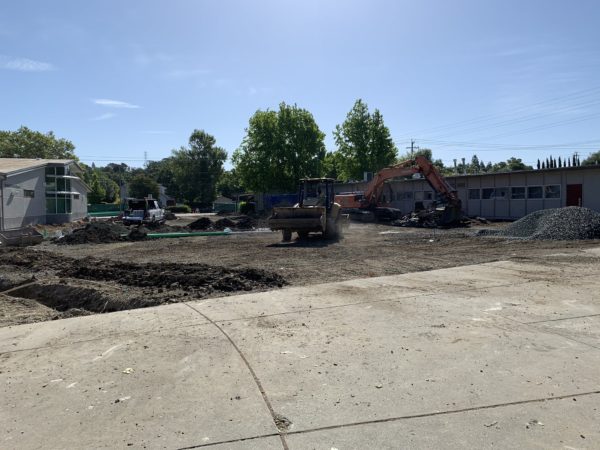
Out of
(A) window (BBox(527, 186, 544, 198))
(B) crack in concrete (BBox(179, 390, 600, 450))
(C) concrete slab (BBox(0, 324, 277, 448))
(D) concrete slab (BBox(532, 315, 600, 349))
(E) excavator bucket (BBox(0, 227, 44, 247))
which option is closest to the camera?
(B) crack in concrete (BBox(179, 390, 600, 450))

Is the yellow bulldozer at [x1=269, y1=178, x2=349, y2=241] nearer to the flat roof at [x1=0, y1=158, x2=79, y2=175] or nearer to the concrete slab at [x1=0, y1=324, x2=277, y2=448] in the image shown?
the concrete slab at [x1=0, y1=324, x2=277, y2=448]

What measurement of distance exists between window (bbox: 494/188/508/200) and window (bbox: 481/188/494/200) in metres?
0.36

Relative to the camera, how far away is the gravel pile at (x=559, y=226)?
63.6 ft

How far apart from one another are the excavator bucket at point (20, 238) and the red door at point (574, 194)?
3031cm

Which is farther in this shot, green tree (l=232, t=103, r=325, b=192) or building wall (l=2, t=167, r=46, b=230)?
green tree (l=232, t=103, r=325, b=192)

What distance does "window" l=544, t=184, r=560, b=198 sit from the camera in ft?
103

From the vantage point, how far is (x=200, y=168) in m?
89.5

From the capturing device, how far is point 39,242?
23.5 meters

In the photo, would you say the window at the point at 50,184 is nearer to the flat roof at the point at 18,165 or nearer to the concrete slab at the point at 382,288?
the flat roof at the point at 18,165

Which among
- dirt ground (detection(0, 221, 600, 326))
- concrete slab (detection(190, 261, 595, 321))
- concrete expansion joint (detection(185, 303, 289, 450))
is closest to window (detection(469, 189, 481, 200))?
dirt ground (detection(0, 221, 600, 326))

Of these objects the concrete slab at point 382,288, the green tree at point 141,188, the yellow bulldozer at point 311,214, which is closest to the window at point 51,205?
the yellow bulldozer at point 311,214

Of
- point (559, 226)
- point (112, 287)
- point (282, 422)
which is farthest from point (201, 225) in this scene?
point (282, 422)

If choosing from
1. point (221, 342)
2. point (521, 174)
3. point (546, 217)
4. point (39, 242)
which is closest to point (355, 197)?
point (521, 174)

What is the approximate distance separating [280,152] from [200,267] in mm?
45459
